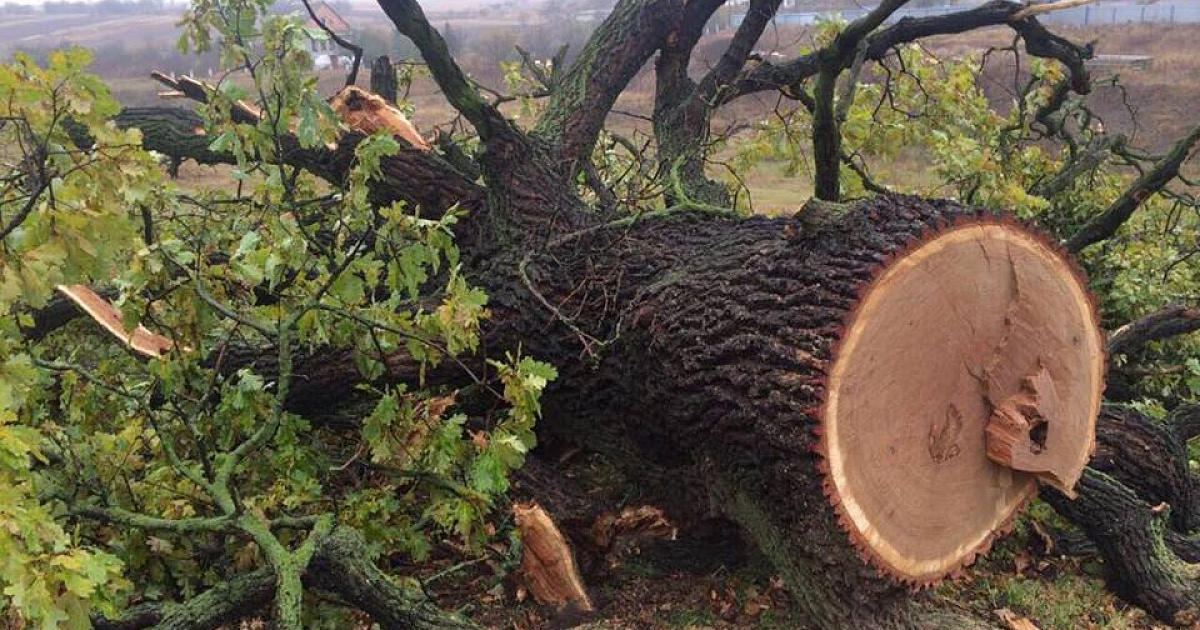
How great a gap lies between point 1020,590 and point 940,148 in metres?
2.28

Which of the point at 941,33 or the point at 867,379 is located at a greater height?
the point at 941,33

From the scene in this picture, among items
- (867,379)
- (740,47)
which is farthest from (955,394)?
(740,47)

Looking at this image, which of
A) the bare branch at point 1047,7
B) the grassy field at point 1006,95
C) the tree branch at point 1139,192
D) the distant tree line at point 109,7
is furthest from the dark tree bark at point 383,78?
the distant tree line at point 109,7

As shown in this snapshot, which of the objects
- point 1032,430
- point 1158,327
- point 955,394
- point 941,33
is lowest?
point 1158,327

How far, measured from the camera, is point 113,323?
345cm

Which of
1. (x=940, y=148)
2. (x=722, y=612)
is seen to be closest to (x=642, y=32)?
(x=940, y=148)

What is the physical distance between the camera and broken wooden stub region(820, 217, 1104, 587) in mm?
2248

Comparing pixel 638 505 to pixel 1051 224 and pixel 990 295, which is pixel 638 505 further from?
pixel 1051 224

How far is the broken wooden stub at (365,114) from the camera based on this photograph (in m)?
3.82

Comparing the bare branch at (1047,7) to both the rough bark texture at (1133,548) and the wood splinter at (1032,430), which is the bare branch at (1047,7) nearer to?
the wood splinter at (1032,430)

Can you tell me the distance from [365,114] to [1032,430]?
2838 millimetres

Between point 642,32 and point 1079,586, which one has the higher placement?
point 642,32

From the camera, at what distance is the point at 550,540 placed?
113 inches

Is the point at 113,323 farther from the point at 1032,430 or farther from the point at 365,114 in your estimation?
the point at 1032,430
